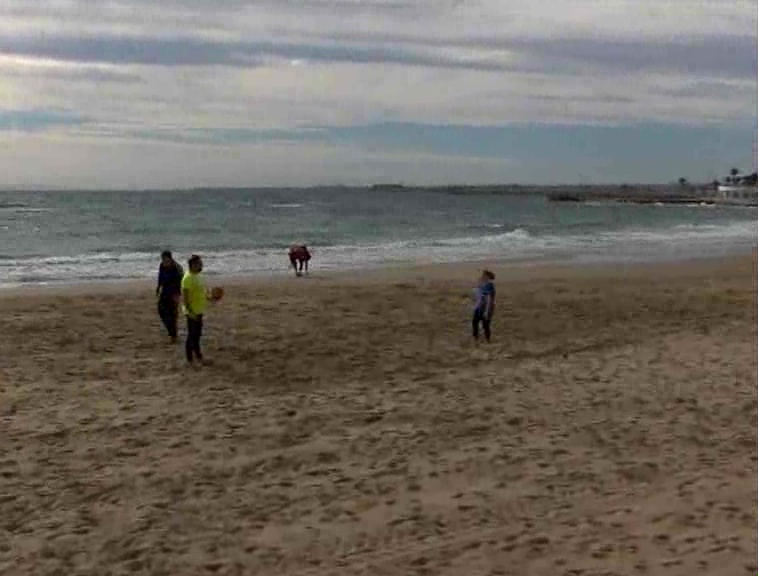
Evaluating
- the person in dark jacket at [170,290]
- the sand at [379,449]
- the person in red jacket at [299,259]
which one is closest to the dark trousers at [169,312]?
the person in dark jacket at [170,290]

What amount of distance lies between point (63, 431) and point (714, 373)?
690 cm

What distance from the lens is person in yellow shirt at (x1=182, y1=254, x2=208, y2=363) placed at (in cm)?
1219

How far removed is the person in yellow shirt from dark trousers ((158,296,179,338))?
1.51m

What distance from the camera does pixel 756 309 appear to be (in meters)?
18.2

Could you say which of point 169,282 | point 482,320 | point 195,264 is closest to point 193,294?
point 195,264

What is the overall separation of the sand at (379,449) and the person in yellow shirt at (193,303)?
0.81ft

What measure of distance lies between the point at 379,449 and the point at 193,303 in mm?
4593

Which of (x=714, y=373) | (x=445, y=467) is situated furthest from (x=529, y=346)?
(x=445, y=467)

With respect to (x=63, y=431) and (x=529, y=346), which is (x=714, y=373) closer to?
(x=529, y=346)

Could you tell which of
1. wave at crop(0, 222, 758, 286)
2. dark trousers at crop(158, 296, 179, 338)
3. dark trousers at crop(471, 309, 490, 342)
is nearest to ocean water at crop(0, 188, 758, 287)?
wave at crop(0, 222, 758, 286)

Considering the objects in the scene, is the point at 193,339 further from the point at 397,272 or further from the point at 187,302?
the point at 397,272

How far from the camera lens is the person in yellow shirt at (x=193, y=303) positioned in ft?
40.0

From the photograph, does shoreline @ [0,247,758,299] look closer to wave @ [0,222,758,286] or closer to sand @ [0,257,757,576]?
wave @ [0,222,758,286]

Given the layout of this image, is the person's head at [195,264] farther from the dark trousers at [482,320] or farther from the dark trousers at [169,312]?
the dark trousers at [482,320]
